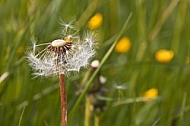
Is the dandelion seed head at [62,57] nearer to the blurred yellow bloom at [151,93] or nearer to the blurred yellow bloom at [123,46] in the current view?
→ the blurred yellow bloom at [151,93]

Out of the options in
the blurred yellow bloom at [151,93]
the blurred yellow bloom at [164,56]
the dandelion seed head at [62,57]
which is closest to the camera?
the dandelion seed head at [62,57]

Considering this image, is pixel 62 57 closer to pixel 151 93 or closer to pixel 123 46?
pixel 151 93

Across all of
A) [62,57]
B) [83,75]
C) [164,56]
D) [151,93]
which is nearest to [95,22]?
[164,56]

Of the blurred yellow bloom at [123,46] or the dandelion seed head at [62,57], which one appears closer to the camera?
the dandelion seed head at [62,57]

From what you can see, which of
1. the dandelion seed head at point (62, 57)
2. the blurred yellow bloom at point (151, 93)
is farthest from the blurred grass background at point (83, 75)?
the dandelion seed head at point (62, 57)

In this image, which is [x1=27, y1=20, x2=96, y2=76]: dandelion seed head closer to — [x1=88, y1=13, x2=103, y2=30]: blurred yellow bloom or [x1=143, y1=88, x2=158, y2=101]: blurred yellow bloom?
[x1=143, y1=88, x2=158, y2=101]: blurred yellow bloom

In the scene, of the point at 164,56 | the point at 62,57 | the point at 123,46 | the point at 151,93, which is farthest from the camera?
the point at 123,46

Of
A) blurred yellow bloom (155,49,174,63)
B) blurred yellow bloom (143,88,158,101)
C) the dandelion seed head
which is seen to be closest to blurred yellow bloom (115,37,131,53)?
blurred yellow bloom (155,49,174,63)

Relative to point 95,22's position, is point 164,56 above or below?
below
